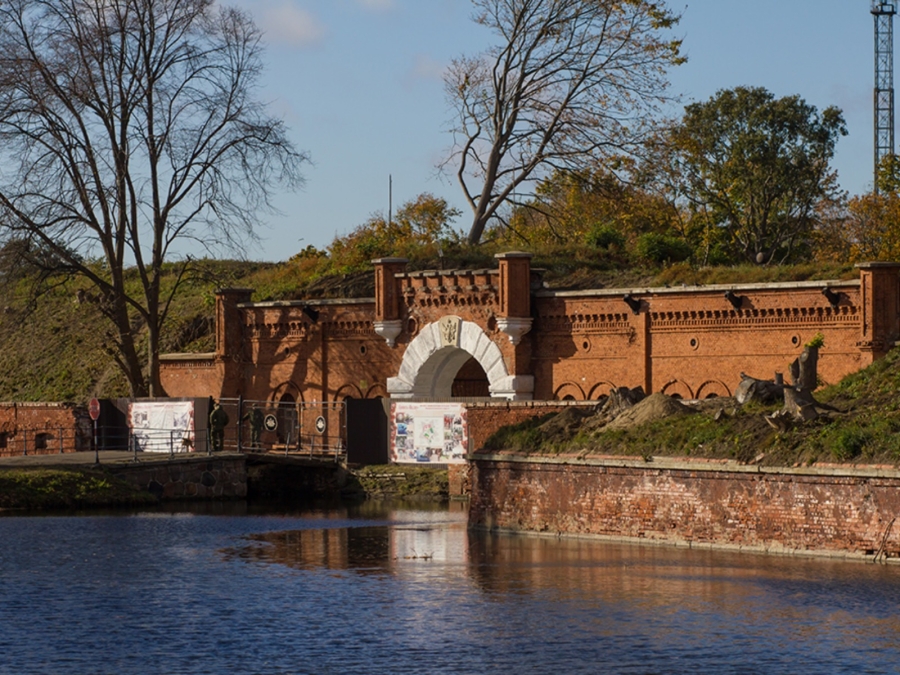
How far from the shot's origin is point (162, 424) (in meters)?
45.3

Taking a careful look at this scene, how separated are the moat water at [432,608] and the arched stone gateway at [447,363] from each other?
504 inches

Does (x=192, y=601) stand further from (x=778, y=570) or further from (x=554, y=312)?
(x=554, y=312)

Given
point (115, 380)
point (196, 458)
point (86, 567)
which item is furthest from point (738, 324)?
point (115, 380)

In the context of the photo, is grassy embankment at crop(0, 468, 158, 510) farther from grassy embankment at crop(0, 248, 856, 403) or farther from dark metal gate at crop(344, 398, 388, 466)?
grassy embankment at crop(0, 248, 856, 403)

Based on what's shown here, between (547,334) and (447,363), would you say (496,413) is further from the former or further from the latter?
(447,363)

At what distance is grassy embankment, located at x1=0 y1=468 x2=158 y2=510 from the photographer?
3544cm

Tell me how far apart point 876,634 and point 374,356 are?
2778cm

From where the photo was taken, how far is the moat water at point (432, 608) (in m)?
16.9

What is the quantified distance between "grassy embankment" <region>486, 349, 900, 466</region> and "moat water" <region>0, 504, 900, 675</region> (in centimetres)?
166

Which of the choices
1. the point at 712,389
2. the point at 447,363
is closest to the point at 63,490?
the point at 447,363

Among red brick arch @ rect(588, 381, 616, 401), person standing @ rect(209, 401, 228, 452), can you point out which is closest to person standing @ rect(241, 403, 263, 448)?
person standing @ rect(209, 401, 228, 452)

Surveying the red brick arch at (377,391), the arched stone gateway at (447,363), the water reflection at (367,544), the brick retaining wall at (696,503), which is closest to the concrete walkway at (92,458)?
the red brick arch at (377,391)

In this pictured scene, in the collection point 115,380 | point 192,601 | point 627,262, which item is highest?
point 627,262

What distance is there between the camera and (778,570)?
73.1 ft
